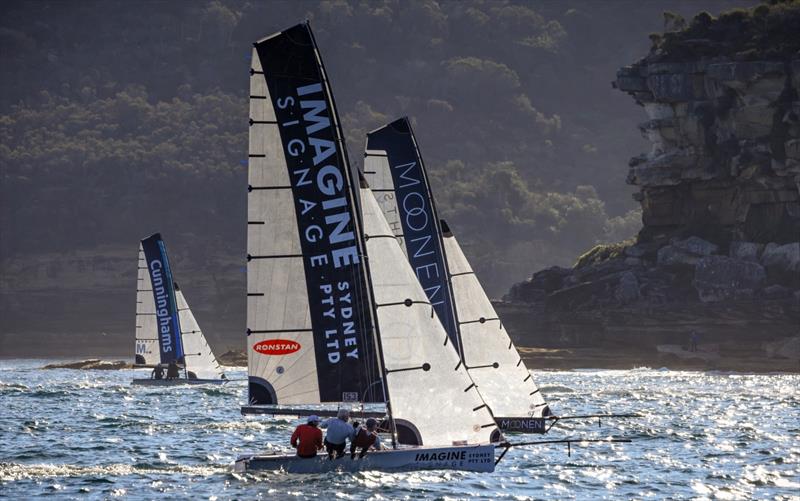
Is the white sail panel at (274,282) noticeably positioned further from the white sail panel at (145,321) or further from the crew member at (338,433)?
the white sail panel at (145,321)

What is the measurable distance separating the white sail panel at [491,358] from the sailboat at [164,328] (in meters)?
30.8

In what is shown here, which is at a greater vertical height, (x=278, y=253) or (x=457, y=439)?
(x=278, y=253)

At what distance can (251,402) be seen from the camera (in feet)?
98.2

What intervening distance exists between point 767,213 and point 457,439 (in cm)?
8824

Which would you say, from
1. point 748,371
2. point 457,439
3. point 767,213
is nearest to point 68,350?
point 767,213

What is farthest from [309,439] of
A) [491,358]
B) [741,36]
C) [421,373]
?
[741,36]

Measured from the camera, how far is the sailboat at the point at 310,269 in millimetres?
29594

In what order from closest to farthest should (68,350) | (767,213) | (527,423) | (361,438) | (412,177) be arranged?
(361,438) < (527,423) < (412,177) < (767,213) < (68,350)

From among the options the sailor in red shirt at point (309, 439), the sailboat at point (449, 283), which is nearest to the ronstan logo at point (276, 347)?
the sailor in red shirt at point (309, 439)

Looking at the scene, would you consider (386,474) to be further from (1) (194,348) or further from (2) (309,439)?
(1) (194,348)

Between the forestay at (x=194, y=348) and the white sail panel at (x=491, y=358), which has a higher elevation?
the forestay at (x=194, y=348)

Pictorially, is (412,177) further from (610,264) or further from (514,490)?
(610,264)

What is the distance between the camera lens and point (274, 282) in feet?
98.2

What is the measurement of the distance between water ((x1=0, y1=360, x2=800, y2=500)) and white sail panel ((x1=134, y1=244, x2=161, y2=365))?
8.77 metres
